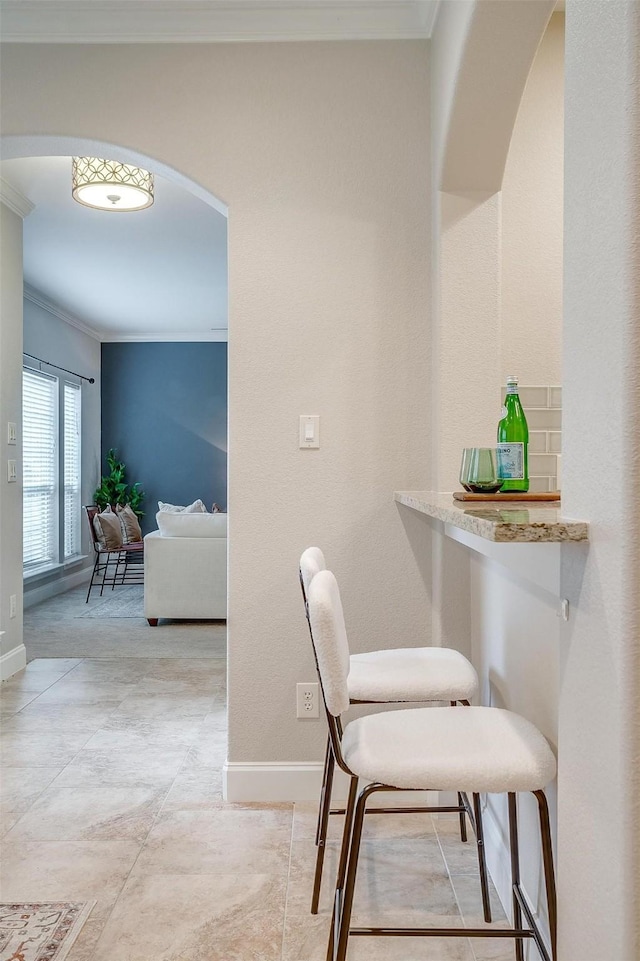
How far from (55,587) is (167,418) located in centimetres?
248

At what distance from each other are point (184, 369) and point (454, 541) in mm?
6628

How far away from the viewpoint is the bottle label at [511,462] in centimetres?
177

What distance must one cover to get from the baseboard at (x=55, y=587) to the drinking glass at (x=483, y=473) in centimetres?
524

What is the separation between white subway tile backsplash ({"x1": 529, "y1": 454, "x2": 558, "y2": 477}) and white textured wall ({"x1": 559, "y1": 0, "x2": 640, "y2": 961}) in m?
1.24

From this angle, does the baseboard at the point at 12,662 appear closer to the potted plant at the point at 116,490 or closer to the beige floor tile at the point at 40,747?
the beige floor tile at the point at 40,747

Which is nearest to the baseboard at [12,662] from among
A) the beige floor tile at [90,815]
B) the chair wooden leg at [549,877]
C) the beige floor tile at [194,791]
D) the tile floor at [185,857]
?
the tile floor at [185,857]

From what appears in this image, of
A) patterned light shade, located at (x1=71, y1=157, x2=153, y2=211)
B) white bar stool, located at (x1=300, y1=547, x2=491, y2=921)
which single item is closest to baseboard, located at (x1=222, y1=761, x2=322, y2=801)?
white bar stool, located at (x1=300, y1=547, x2=491, y2=921)

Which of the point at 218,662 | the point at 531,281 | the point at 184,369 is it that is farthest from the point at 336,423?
the point at 184,369

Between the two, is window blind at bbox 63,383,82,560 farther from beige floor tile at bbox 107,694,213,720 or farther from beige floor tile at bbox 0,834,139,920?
beige floor tile at bbox 0,834,139,920

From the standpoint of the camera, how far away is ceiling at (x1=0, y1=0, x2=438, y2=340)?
2.34 meters

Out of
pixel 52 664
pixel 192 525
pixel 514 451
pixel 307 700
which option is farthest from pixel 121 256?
pixel 514 451

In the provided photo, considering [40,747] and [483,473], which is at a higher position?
[483,473]

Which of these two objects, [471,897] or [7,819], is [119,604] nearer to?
[7,819]

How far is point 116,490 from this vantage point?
8.10 meters
